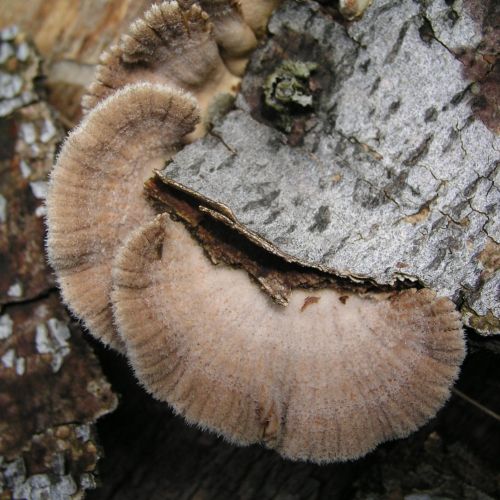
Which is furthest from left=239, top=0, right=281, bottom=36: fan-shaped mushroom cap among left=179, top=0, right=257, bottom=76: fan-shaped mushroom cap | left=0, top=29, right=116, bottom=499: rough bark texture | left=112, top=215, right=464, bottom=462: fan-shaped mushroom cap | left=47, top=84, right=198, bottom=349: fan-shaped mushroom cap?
left=0, top=29, right=116, bottom=499: rough bark texture

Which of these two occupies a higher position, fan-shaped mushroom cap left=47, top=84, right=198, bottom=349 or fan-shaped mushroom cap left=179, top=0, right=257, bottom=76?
fan-shaped mushroom cap left=179, top=0, right=257, bottom=76

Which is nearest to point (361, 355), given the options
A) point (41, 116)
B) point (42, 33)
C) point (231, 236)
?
point (231, 236)

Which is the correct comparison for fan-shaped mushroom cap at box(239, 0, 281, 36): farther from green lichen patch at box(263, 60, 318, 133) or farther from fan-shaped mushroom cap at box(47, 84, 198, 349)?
fan-shaped mushroom cap at box(47, 84, 198, 349)

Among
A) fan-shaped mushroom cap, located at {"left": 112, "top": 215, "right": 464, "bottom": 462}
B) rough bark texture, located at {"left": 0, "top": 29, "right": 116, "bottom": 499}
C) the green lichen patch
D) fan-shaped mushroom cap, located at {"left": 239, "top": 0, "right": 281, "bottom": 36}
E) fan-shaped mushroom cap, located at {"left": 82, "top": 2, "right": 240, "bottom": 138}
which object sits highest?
fan-shaped mushroom cap, located at {"left": 239, "top": 0, "right": 281, "bottom": 36}

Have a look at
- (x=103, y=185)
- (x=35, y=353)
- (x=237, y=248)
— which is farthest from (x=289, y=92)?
(x=35, y=353)

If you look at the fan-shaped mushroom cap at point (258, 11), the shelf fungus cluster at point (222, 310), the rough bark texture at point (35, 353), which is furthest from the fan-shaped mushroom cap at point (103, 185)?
the rough bark texture at point (35, 353)

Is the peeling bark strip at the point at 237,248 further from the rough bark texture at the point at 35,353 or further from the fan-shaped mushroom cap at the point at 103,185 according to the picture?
the rough bark texture at the point at 35,353

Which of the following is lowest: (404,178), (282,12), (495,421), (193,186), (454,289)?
(495,421)

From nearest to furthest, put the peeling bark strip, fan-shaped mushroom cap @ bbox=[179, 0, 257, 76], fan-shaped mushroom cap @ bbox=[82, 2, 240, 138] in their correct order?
1. the peeling bark strip
2. fan-shaped mushroom cap @ bbox=[82, 2, 240, 138]
3. fan-shaped mushroom cap @ bbox=[179, 0, 257, 76]

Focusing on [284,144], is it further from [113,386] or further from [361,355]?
[113,386]
